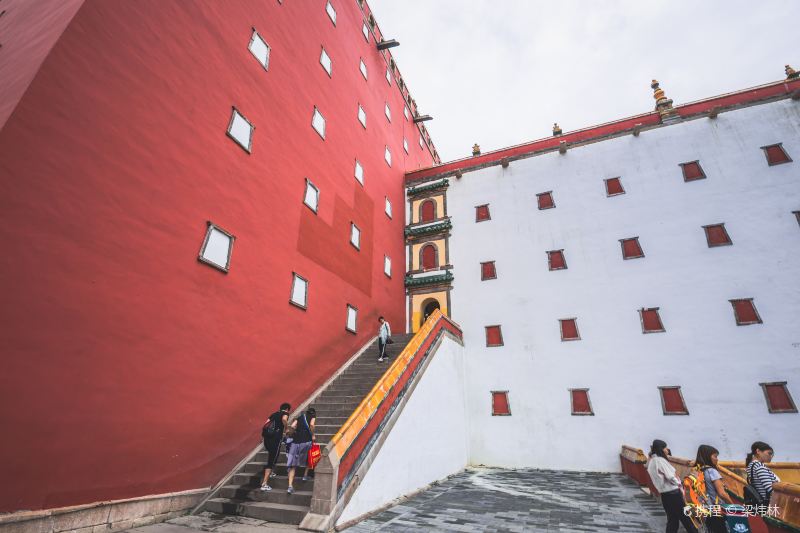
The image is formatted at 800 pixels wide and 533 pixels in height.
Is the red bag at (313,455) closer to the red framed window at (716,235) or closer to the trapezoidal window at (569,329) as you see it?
the trapezoidal window at (569,329)

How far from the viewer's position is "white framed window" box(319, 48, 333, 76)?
543 inches

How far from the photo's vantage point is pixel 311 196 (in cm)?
1175

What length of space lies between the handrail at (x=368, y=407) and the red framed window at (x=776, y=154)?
15.3m

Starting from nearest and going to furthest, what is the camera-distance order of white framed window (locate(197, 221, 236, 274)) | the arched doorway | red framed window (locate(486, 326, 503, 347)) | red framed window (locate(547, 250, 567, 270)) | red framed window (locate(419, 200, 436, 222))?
white framed window (locate(197, 221, 236, 274)) < red framed window (locate(486, 326, 503, 347)) < red framed window (locate(547, 250, 567, 270)) < the arched doorway < red framed window (locate(419, 200, 436, 222))

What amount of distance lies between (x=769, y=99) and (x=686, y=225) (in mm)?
6498

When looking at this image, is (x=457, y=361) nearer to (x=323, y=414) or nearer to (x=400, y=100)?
(x=323, y=414)

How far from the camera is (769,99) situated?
50.3ft

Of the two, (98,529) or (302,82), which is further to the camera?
(302,82)

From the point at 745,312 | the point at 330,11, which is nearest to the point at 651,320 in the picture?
the point at 745,312

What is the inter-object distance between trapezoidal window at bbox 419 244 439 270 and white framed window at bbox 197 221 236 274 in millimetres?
11300

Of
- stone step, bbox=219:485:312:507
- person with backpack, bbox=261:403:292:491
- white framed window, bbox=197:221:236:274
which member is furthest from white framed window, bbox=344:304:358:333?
stone step, bbox=219:485:312:507

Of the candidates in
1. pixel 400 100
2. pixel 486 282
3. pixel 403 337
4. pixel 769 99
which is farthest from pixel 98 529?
pixel 769 99

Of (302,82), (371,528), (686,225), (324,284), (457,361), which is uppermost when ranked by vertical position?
(302,82)

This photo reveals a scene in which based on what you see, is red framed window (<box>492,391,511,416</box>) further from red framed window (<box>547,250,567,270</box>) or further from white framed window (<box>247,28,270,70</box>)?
white framed window (<box>247,28,270,70</box>)
